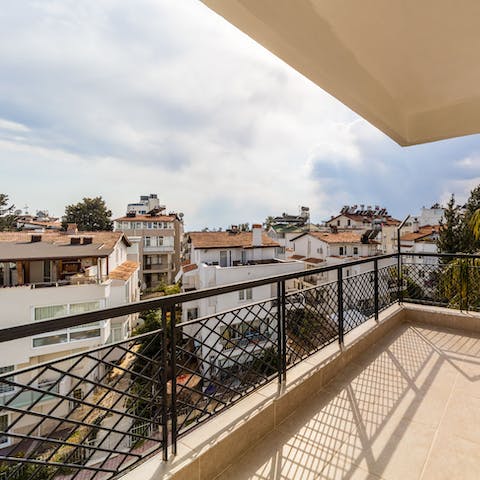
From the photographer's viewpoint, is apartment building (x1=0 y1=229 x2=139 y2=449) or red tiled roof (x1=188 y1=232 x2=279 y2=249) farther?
red tiled roof (x1=188 y1=232 x2=279 y2=249)

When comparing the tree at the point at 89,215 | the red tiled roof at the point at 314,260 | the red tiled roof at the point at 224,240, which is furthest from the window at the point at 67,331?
the tree at the point at 89,215

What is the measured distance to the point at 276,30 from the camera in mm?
1204

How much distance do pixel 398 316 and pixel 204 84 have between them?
5.21 metres

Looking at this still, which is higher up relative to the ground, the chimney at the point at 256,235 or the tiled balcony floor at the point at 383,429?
the chimney at the point at 256,235

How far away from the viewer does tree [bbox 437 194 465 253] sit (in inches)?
496

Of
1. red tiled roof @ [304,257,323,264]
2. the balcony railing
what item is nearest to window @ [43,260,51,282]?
the balcony railing

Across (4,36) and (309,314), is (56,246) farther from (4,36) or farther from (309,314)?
(309,314)

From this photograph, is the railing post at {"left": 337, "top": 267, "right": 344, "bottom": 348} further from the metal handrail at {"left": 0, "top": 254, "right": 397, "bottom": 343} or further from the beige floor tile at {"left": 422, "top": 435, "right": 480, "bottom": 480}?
the metal handrail at {"left": 0, "top": 254, "right": 397, "bottom": 343}

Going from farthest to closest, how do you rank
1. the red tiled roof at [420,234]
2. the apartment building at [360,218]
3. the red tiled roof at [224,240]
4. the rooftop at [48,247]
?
1. the apartment building at [360,218]
2. the red tiled roof at [420,234]
3. the red tiled roof at [224,240]
4. the rooftop at [48,247]

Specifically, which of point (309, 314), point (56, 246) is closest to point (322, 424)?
point (309, 314)

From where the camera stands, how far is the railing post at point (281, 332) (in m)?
1.57

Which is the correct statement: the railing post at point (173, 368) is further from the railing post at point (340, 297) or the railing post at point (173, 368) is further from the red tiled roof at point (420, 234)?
the red tiled roof at point (420, 234)

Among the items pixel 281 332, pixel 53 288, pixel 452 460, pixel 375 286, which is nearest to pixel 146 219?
pixel 53 288

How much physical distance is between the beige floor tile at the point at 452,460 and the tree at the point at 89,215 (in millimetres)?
24393
